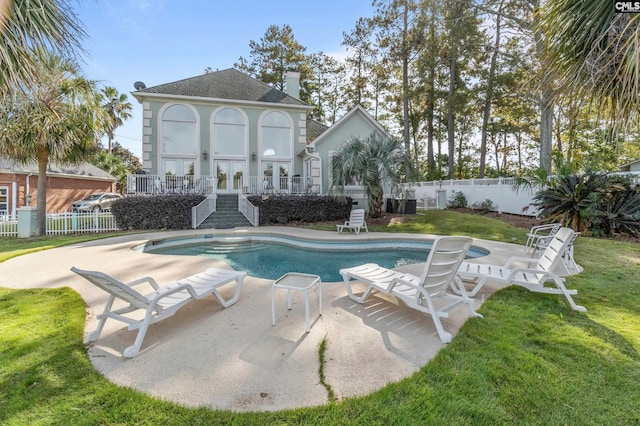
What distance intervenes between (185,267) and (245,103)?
1371cm

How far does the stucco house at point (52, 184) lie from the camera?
700 inches

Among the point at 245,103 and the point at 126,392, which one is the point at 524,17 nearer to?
the point at 245,103

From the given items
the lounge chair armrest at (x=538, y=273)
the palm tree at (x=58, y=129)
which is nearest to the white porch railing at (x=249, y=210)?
the palm tree at (x=58, y=129)

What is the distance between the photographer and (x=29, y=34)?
3.44 meters

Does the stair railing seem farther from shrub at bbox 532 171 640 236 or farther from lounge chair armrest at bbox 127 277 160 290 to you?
shrub at bbox 532 171 640 236

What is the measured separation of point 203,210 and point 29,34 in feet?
37.6

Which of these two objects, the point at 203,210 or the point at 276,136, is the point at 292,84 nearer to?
the point at 276,136

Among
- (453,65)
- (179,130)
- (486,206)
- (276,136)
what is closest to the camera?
(179,130)

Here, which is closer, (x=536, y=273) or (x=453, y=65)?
(x=536, y=273)

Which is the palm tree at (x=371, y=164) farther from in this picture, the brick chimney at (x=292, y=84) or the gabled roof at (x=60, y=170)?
the gabled roof at (x=60, y=170)

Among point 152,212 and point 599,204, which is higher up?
point 599,204

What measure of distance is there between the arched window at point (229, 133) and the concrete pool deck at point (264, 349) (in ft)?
44.1

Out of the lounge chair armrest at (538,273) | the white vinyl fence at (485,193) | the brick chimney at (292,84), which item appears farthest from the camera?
the brick chimney at (292,84)

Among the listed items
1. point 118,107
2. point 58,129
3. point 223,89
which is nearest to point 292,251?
point 58,129
